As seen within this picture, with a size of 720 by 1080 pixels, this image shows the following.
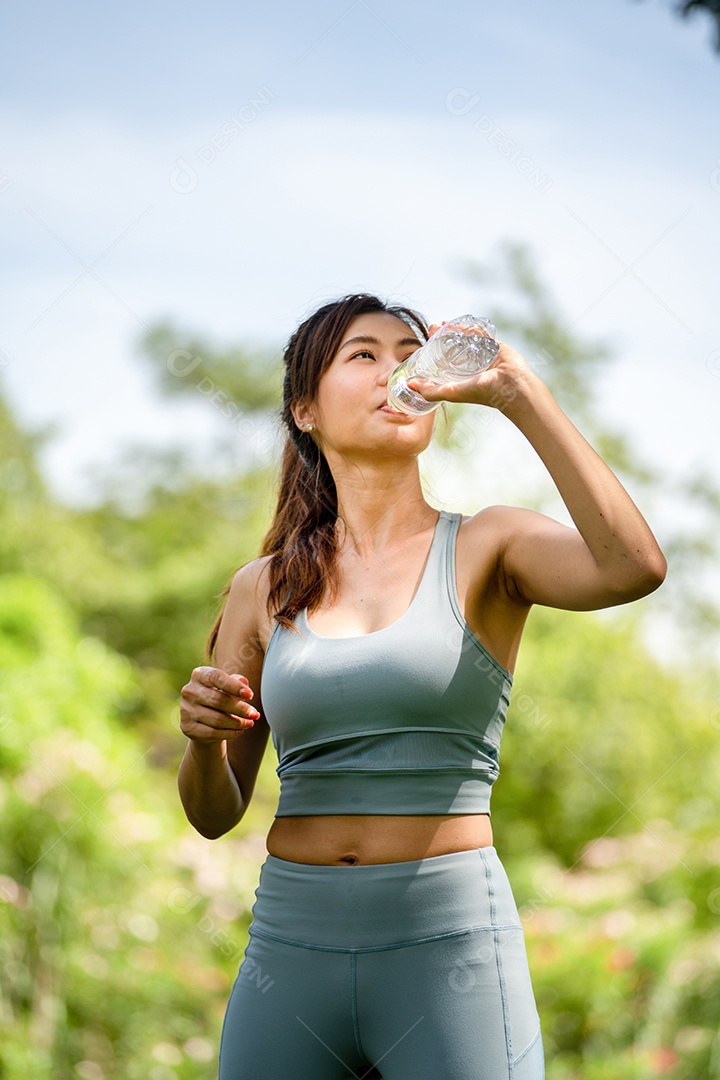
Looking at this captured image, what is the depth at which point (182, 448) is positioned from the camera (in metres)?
16.0

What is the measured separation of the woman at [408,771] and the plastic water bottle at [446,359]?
4 centimetres

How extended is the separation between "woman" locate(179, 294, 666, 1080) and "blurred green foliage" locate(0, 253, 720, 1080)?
0.93m

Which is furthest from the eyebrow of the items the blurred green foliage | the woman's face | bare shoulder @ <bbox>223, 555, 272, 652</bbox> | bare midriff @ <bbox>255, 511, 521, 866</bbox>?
the blurred green foliage

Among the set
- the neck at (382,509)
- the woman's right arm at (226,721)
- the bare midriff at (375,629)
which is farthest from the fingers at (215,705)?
the neck at (382,509)

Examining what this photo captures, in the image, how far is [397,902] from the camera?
1.43 metres

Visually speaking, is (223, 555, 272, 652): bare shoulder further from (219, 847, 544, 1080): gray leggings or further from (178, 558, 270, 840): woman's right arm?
(219, 847, 544, 1080): gray leggings

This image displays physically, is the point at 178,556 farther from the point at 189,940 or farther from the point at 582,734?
the point at 189,940

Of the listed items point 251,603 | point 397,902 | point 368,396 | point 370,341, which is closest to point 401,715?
point 397,902

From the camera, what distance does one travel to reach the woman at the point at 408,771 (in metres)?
1.39

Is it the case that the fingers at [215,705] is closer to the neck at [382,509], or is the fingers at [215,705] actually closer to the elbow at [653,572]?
the neck at [382,509]

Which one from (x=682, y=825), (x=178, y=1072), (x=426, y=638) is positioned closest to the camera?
(x=426, y=638)

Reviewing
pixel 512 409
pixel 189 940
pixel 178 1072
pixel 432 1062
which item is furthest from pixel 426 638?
pixel 189 940

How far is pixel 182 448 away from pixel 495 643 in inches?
583

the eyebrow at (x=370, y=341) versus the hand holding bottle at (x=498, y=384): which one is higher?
the eyebrow at (x=370, y=341)
